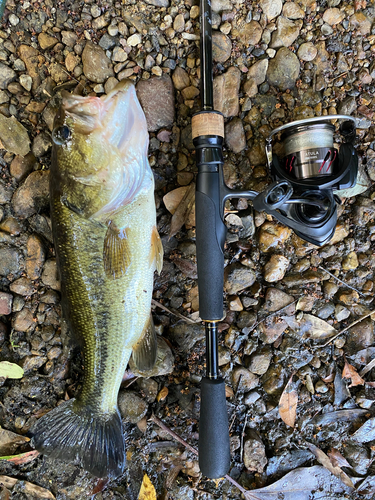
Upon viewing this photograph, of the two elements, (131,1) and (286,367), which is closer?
(131,1)

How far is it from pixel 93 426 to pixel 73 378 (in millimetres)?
333

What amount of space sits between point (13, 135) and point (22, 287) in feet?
2.85

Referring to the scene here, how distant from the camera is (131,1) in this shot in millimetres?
1923

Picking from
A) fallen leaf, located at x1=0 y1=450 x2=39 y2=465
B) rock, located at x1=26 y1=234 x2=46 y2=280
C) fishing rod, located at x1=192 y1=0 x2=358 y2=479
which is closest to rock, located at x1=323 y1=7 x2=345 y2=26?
fishing rod, located at x1=192 y1=0 x2=358 y2=479

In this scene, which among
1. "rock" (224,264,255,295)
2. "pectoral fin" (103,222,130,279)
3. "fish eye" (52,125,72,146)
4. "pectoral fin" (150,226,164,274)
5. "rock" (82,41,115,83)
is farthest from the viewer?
"rock" (224,264,255,295)

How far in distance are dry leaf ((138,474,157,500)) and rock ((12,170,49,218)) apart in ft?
5.60

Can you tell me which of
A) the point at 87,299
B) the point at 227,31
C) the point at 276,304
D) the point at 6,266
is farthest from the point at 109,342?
the point at 227,31

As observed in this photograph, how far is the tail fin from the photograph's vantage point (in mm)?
1780

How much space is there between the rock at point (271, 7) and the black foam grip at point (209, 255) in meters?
1.20

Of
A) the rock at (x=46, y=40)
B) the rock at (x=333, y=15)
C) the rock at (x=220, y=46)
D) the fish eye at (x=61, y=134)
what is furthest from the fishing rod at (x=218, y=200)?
the rock at (x=46, y=40)

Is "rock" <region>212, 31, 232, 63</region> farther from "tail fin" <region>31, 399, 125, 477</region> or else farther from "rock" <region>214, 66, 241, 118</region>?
"tail fin" <region>31, 399, 125, 477</region>

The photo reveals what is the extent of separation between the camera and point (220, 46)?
1948 millimetres

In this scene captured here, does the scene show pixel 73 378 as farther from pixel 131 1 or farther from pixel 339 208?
pixel 131 1

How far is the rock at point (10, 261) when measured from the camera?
1950 millimetres
